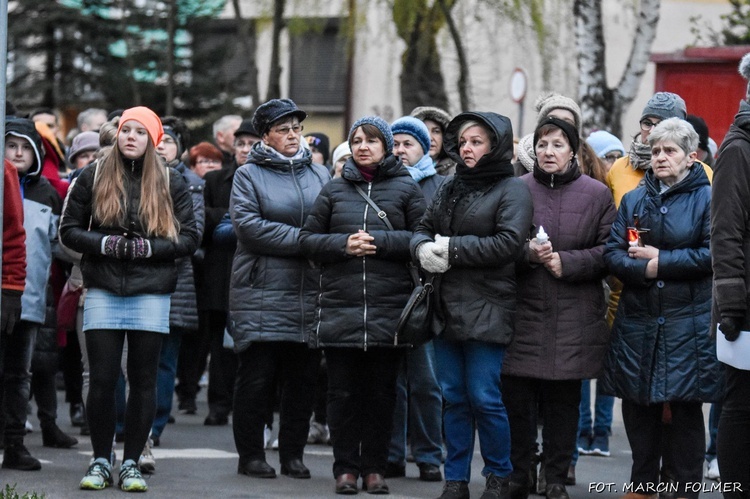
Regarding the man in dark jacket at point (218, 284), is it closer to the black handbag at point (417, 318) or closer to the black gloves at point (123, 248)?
the black gloves at point (123, 248)

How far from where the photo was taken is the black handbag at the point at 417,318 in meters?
7.48

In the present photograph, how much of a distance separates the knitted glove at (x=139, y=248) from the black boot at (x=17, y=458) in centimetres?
156

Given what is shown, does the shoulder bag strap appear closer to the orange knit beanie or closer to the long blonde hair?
the long blonde hair

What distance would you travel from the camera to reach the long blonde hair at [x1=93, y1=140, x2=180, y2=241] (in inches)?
310

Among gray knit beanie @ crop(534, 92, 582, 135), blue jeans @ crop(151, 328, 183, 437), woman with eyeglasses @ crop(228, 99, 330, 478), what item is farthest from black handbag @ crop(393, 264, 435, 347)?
blue jeans @ crop(151, 328, 183, 437)

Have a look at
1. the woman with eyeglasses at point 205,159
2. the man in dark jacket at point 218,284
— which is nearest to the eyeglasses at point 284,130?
the man in dark jacket at point 218,284

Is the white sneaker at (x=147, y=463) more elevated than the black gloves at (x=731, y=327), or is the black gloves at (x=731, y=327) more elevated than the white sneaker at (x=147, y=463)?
the black gloves at (x=731, y=327)

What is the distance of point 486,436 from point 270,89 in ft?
50.1

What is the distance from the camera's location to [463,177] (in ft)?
25.0

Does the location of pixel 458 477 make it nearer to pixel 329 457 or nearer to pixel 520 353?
pixel 520 353

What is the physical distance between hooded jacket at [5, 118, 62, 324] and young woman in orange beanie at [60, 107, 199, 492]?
737mm

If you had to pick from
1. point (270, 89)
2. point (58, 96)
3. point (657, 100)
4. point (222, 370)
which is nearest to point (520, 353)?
point (657, 100)

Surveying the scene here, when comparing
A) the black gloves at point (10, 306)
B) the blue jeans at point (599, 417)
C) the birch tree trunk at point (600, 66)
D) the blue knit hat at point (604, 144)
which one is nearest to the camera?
the black gloves at point (10, 306)

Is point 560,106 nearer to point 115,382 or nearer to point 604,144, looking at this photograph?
point 604,144
